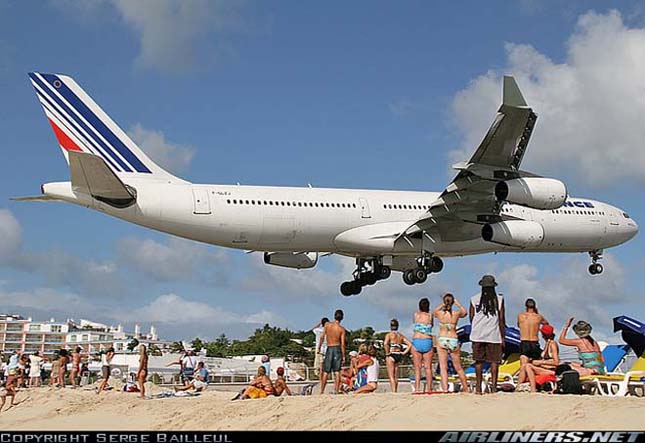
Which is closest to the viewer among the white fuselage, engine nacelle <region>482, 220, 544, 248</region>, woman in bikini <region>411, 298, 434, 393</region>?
woman in bikini <region>411, 298, 434, 393</region>

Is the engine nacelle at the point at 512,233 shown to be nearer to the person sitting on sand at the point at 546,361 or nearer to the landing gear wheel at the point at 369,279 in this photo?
the landing gear wheel at the point at 369,279

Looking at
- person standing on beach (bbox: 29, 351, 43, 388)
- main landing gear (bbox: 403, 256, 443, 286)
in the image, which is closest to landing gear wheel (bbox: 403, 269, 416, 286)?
main landing gear (bbox: 403, 256, 443, 286)

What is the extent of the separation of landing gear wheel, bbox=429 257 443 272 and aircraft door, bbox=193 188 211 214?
7849mm

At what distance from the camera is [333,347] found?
47.3 ft

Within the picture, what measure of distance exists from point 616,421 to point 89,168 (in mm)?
15439

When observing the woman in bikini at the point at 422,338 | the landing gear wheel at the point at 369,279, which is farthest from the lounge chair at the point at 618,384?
the landing gear wheel at the point at 369,279


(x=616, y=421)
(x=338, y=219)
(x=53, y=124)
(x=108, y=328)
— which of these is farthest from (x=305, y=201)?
(x=108, y=328)

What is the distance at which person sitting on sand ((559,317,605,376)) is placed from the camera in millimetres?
12609

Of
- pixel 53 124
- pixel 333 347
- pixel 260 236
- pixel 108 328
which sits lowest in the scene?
pixel 333 347

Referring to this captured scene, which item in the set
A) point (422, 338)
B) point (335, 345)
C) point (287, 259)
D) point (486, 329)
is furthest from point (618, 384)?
point (287, 259)

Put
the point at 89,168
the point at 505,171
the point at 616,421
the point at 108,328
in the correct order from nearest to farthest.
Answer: the point at 616,421, the point at 89,168, the point at 505,171, the point at 108,328

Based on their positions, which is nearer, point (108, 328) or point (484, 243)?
point (484, 243)

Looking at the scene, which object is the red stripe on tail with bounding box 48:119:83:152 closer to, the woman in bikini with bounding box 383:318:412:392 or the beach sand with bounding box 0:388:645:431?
the beach sand with bounding box 0:388:645:431

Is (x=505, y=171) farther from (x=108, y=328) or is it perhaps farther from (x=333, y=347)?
Result: (x=108, y=328)
